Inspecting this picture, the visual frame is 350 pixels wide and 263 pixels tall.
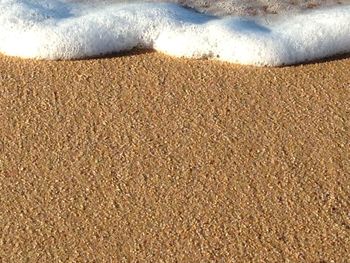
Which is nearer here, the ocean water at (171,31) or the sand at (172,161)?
the sand at (172,161)

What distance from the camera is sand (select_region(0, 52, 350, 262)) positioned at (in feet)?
5.78

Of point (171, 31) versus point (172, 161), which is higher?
point (171, 31)

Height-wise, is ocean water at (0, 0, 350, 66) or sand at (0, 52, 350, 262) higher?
ocean water at (0, 0, 350, 66)

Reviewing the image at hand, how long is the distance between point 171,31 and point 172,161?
71 cm

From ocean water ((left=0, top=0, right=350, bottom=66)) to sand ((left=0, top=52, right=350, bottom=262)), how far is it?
62 mm

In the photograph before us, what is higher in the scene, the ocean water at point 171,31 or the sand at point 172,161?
the ocean water at point 171,31

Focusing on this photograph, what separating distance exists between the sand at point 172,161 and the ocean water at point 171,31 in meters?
0.06

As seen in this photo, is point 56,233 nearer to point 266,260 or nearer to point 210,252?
point 210,252

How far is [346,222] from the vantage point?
182 centimetres

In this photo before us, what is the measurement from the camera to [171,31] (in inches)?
102

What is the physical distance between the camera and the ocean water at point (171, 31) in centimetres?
248

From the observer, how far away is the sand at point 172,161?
1762mm

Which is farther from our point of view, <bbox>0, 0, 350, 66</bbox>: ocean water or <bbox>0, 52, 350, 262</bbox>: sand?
<bbox>0, 0, 350, 66</bbox>: ocean water

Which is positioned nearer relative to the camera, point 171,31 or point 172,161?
point 172,161
